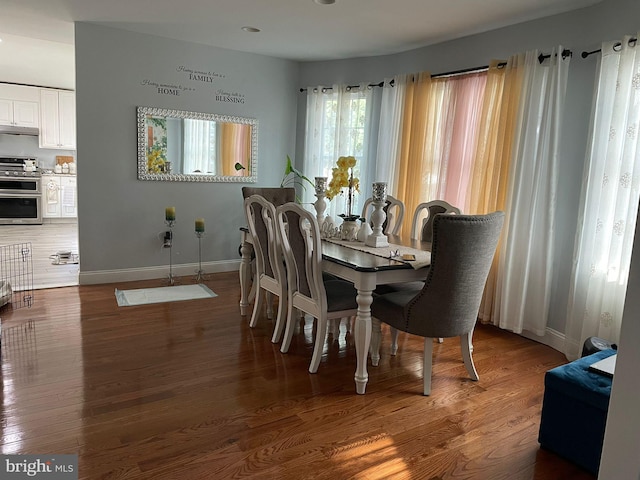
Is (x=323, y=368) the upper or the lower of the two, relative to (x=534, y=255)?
lower

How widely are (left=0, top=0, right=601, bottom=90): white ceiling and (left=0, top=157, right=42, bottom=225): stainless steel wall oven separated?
3.75m

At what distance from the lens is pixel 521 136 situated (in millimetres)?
3668

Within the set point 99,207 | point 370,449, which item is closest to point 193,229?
point 99,207

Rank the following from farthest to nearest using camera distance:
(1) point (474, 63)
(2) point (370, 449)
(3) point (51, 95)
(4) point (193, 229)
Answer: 1. (3) point (51, 95)
2. (4) point (193, 229)
3. (1) point (474, 63)
4. (2) point (370, 449)

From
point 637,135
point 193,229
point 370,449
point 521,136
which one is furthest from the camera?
point 193,229

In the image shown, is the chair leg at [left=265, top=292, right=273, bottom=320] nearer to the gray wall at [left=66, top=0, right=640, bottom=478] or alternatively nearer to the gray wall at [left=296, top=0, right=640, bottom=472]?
the gray wall at [left=66, top=0, right=640, bottom=478]

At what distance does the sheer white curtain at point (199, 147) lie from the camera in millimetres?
5242

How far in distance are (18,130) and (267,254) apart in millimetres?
7487

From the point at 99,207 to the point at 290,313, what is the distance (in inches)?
108

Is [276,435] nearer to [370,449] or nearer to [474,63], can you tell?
[370,449]

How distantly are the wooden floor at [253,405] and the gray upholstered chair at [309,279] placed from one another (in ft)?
1.25

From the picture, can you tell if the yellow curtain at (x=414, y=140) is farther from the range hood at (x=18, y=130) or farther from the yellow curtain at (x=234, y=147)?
the range hood at (x=18, y=130)

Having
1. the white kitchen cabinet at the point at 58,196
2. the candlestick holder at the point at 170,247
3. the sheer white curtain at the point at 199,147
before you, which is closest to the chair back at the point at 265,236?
the candlestick holder at the point at 170,247

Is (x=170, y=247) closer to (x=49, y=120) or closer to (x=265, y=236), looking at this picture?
(x=265, y=236)
